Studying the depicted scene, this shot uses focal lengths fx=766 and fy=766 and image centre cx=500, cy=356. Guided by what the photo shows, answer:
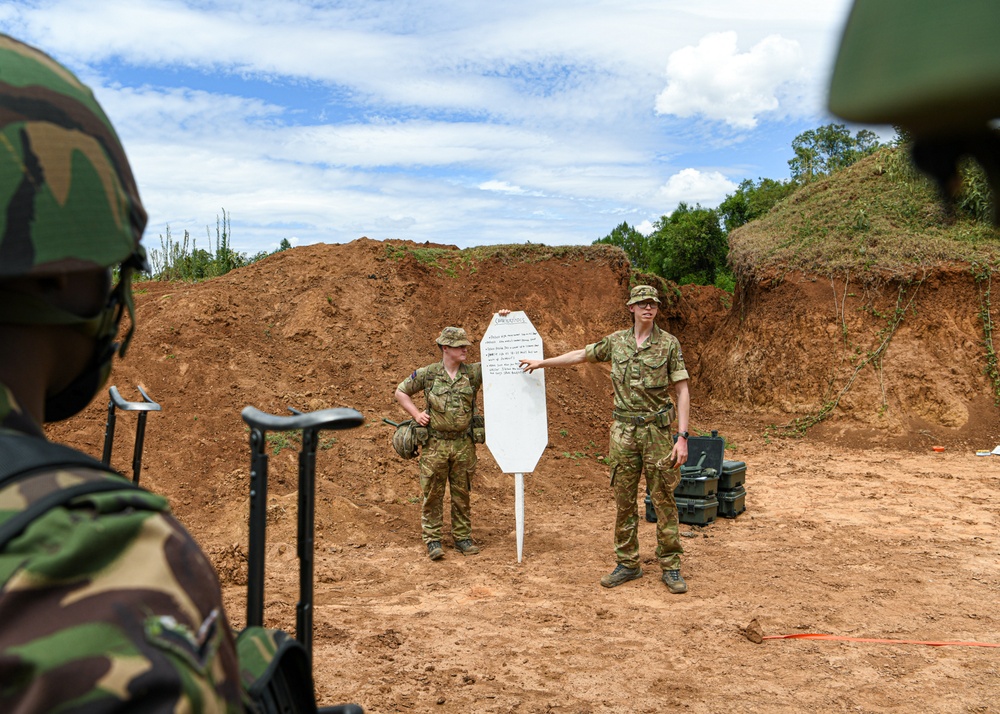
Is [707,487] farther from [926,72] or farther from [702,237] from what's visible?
[702,237]

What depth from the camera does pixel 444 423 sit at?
719cm

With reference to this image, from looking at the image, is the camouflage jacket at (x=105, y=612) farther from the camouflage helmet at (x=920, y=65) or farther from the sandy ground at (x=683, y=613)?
the sandy ground at (x=683, y=613)

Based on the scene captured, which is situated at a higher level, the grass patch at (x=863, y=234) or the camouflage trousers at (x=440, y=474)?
the grass patch at (x=863, y=234)

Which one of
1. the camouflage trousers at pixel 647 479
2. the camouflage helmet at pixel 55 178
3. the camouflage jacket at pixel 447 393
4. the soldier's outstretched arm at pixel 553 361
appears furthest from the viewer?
the camouflage jacket at pixel 447 393

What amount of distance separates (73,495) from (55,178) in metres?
0.40

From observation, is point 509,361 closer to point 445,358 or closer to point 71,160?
point 445,358

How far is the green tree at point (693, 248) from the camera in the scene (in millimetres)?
22984

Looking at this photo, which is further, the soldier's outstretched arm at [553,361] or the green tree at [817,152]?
the green tree at [817,152]

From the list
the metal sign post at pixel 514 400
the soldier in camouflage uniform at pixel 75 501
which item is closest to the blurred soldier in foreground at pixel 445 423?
the metal sign post at pixel 514 400

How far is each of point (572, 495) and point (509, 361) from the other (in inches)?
144

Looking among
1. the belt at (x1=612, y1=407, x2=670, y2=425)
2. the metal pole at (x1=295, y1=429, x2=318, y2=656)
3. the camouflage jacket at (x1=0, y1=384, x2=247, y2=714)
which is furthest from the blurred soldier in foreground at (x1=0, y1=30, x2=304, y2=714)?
the belt at (x1=612, y1=407, x2=670, y2=425)

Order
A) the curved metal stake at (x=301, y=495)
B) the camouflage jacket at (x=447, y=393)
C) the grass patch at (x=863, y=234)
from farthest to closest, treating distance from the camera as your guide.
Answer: the grass patch at (x=863, y=234) < the camouflage jacket at (x=447, y=393) < the curved metal stake at (x=301, y=495)

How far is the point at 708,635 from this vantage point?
524 centimetres

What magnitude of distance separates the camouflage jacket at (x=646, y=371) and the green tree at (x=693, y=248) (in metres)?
17.2
